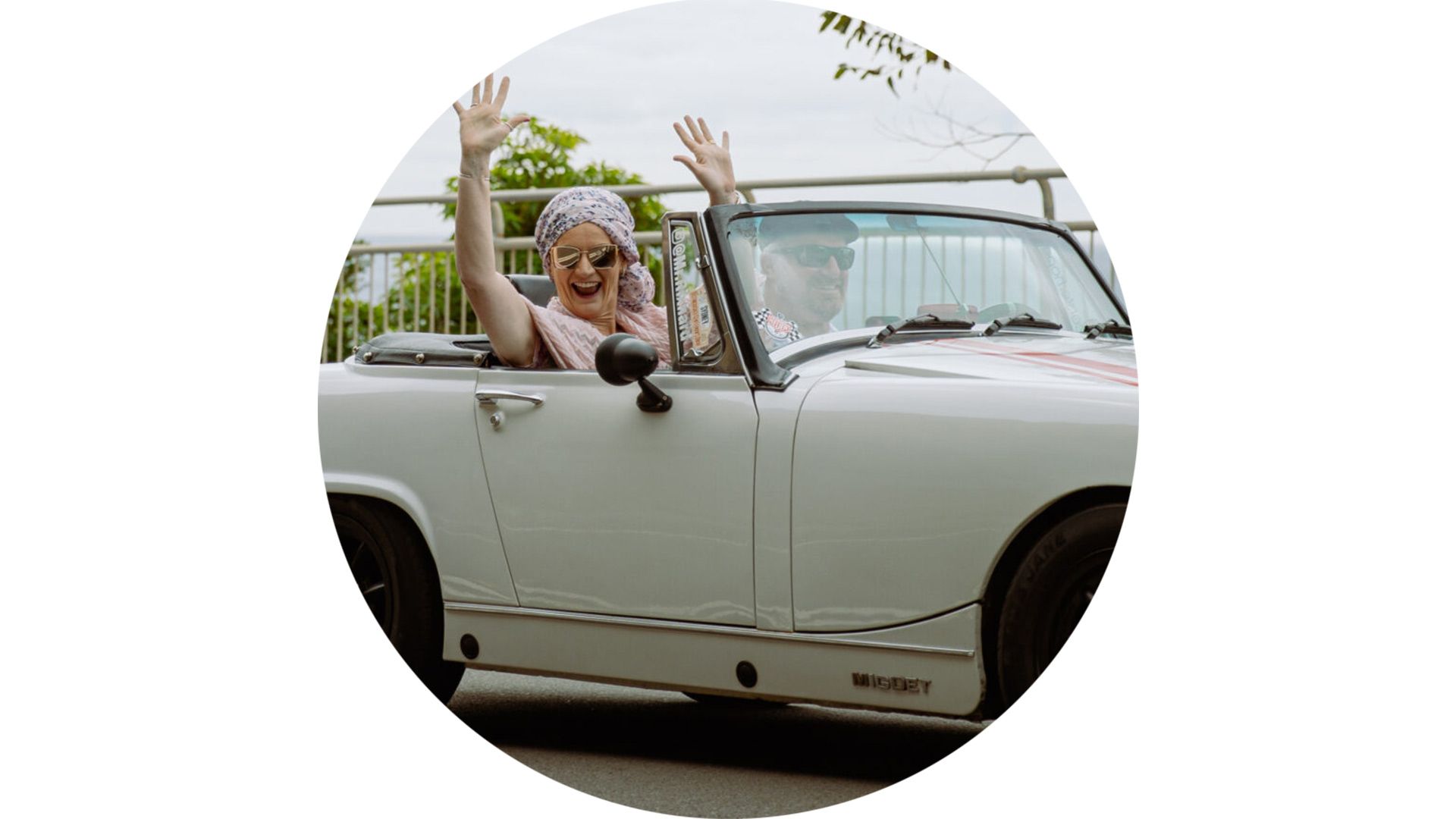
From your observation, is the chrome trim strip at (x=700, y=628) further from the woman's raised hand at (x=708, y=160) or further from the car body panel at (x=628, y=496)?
the woman's raised hand at (x=708, y=160)

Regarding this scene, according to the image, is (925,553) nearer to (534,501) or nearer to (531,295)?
(534,501)

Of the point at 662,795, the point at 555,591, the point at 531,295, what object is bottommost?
the point at 662,795

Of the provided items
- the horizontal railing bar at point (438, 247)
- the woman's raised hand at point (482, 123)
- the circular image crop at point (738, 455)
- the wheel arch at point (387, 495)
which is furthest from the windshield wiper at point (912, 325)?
the horizontal railing bar at point (438, 247)

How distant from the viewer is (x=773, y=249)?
364cm

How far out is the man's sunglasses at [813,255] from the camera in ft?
12.0

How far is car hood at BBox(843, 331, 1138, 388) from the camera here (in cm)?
332

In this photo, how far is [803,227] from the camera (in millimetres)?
3686

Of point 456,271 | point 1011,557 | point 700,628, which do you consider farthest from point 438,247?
point 1011,557

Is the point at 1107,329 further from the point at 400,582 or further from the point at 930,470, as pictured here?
the point at 400,582

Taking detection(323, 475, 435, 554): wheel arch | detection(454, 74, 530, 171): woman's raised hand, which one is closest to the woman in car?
detection(454, 74, 530, 171): woman's raised hand

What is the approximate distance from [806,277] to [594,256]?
1.95 ft

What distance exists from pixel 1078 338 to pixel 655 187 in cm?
123

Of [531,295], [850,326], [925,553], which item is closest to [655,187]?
[531,295]

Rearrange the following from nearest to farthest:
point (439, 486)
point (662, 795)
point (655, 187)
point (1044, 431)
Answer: point (1044, 431), point (662, 795), point (439, 486), point (655, 187)
